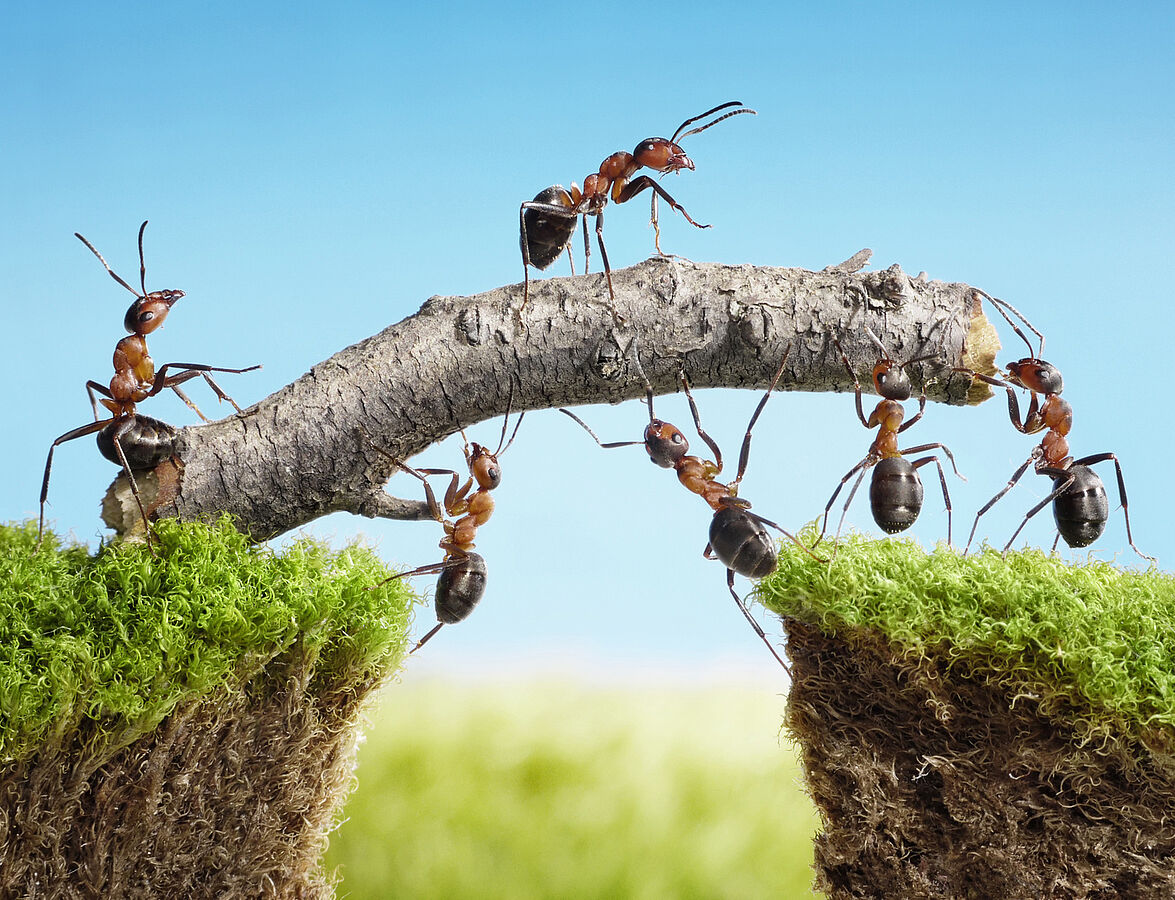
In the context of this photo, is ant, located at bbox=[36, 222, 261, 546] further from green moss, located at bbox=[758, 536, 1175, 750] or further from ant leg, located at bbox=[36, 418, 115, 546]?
green moss, located at bbox=[758, 536, 1175, 750]

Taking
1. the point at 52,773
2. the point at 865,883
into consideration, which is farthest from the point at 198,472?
the point at 865,883

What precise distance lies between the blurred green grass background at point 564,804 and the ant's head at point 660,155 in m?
1.77

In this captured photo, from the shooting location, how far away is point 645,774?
3.08 m

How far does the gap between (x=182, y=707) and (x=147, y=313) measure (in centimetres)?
101

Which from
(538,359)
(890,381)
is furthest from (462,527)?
(890,381)

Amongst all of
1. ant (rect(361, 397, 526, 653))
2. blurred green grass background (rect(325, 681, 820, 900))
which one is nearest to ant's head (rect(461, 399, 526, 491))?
ant (rect(361, 397, 526, 653))

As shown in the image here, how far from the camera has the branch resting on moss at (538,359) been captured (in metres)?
2.47

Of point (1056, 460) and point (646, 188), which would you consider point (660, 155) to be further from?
point (1056, 460)

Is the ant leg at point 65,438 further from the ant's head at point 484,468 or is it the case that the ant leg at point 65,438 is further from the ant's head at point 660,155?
the ant's head at point 660,155

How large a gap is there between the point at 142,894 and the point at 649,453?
62.6 inches

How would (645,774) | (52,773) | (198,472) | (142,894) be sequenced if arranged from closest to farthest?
(52,773) < (142,894) < (198,472) < (645,774)

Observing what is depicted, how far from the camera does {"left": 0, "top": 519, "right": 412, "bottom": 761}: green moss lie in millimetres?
1939

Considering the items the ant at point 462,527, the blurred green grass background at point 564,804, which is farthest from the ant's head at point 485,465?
the blurred green grass background at point 564,804

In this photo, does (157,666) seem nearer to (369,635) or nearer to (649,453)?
(369,635)
